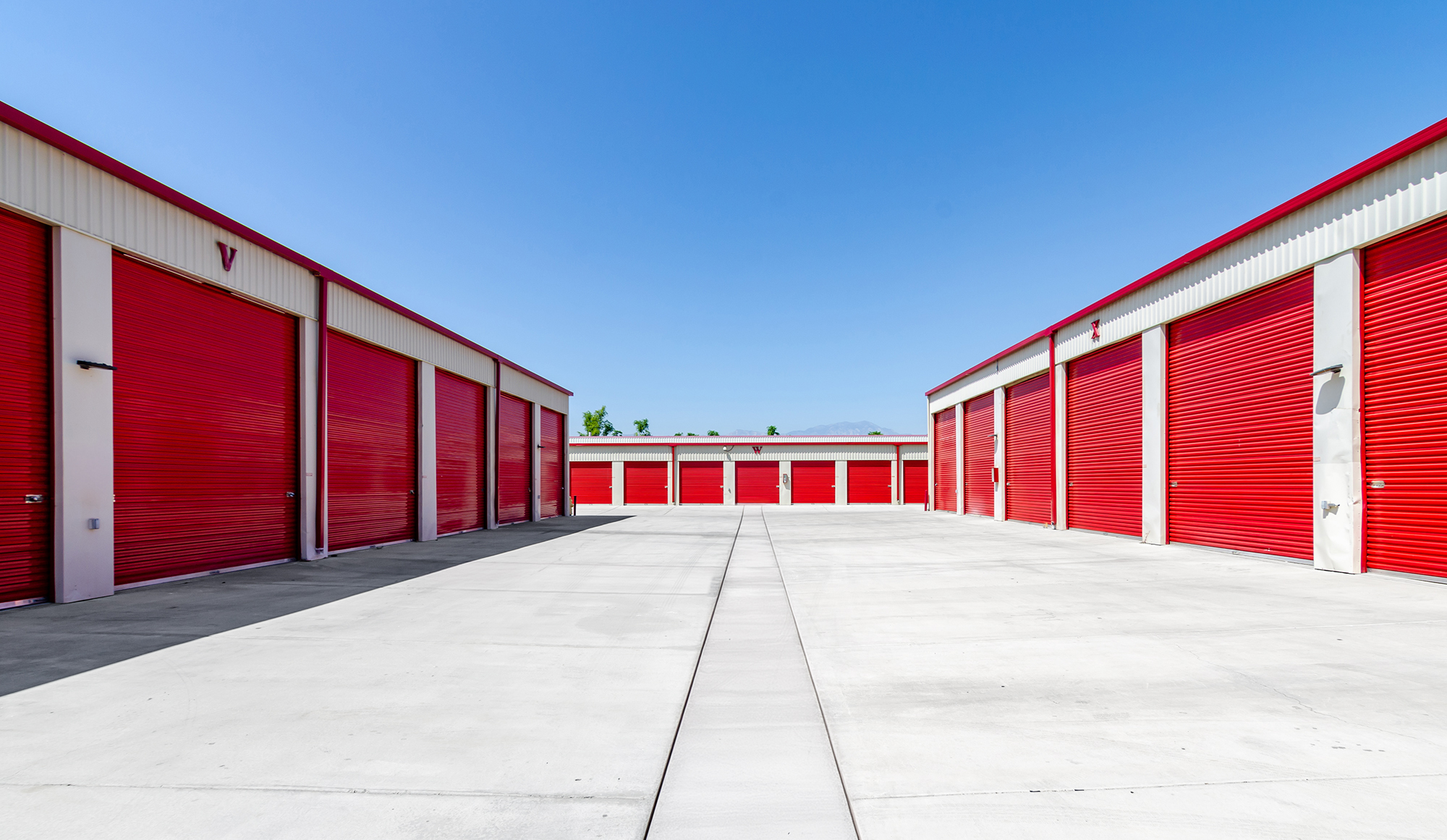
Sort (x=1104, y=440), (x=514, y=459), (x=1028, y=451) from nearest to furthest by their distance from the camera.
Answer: (x=1104, y=440)
(x=1028, y=451)
(x=514, y=459)

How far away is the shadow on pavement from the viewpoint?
556cm

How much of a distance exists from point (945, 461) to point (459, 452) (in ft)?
73.3

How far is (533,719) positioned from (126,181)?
10.5 meters

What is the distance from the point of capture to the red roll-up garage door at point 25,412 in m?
7.84

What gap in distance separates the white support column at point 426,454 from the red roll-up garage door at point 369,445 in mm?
119

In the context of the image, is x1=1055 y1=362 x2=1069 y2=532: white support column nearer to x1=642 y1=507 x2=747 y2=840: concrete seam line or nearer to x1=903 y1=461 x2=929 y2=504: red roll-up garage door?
x1=642 y1=507 x2=747 y2=840: concrete seam line

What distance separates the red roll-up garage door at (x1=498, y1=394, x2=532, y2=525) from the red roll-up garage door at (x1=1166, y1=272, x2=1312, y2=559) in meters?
20.1

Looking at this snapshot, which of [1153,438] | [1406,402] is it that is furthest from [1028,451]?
[1406,402]

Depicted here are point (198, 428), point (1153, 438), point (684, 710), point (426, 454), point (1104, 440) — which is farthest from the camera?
point (426, 454)

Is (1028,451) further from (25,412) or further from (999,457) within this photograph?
(25,412)

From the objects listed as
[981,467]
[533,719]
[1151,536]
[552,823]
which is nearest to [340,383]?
[533,719]

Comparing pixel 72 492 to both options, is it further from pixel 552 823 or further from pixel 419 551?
pixel 552 823

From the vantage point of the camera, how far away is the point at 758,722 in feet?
13.7

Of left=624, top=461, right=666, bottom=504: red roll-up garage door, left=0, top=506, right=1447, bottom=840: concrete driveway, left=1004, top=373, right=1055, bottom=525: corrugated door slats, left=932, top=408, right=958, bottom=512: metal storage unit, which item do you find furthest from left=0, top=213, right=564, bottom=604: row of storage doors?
left=624, top=461, right=666, bottom=504: red roll-up garage door
